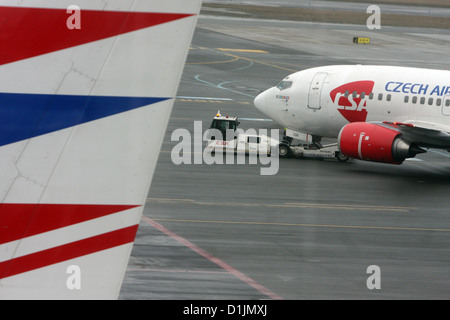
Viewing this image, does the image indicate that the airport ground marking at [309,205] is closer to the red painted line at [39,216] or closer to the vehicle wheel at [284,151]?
the vehicle wheel at [284,151]

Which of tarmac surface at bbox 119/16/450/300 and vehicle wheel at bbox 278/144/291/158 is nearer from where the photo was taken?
tarmac surface at bbox 119/16/450/300

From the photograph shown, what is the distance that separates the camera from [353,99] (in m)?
33.5

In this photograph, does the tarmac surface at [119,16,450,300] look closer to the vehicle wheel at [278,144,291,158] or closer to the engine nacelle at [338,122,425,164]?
the vehicle wheel at [278,144,291,158]

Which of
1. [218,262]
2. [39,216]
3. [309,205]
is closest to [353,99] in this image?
[309,205]

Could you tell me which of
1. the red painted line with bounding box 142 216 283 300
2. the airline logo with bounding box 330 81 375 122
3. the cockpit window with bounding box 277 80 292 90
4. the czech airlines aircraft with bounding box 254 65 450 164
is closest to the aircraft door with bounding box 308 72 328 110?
the czech airlines aircraft with bounding box 254 65 450 164

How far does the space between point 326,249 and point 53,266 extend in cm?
1603

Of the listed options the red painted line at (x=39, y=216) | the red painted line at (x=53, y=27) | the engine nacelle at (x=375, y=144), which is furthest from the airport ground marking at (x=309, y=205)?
the red painted line at (x=53, y=27)

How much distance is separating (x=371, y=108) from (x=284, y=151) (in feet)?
13.9

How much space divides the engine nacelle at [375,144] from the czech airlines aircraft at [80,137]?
83.2 ft

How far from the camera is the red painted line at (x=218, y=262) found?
17672 millimetres

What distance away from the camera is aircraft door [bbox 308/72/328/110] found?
3431 cm

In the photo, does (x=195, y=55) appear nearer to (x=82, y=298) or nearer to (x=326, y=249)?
(x=326, y=249)

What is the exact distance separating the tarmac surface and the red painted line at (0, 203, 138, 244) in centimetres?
1112
